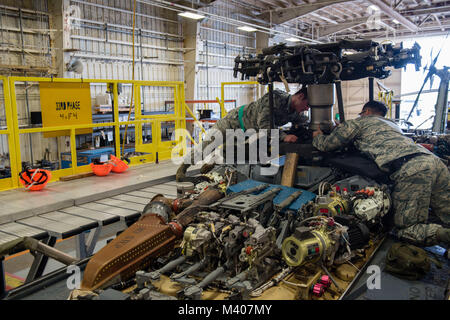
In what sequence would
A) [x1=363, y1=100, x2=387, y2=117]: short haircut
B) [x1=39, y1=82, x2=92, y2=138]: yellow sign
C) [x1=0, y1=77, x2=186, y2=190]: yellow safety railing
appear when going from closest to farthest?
[x1=363, y1=100, x2=387, y2=117]: short haircut, [x1=0, y1=77, x2=186, y2=190]: yellow safety railing, [x1=39, y1=82, x2=92, y2=138]: yellow sign

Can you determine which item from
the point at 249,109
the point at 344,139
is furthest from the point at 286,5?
the point at 344,139

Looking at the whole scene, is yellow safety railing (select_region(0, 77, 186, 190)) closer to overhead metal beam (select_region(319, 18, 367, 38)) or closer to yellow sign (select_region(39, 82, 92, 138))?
yellow sign (select_region(39, 82, 92, 138))

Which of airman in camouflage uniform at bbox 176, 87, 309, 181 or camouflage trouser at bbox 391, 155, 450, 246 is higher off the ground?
airman in camouflage uniform at bbox 176, 87, 309, 181

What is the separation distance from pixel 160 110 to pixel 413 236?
13259mm

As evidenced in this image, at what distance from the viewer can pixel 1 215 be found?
4406 mm

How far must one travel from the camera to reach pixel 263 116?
5629mm

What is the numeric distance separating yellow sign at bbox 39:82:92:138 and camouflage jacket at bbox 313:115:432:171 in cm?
456

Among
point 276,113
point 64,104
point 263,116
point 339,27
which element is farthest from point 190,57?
point 276,113

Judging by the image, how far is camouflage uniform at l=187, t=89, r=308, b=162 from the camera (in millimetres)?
5508

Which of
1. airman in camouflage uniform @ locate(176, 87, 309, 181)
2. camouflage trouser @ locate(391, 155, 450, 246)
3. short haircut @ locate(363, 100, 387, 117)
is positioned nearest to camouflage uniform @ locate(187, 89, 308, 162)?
airman in camouflage uniform @ locate(176, 87, 309, 181)

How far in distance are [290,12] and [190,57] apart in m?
6.36

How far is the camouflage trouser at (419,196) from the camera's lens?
12.8ft

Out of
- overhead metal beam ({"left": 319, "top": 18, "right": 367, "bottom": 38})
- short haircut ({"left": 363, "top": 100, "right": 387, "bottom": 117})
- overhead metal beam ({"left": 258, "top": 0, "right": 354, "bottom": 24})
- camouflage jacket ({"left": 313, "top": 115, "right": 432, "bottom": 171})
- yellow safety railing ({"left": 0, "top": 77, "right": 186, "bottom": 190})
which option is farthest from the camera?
overhead metal beam ({"left": 319, "top": 18, "right": 367, "bottom": 38})

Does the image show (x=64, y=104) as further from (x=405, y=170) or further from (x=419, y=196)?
(x=419, y=196)
